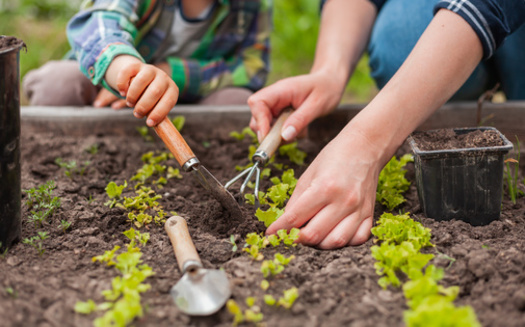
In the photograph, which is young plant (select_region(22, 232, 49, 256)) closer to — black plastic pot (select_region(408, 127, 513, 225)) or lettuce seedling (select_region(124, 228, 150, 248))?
lettuce seedling (select_region(124, 228, 150, 248))

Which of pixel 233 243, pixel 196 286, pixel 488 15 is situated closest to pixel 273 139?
pixel 233 243

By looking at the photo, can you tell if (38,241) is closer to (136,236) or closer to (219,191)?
(136,236)

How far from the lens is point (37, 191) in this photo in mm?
1935

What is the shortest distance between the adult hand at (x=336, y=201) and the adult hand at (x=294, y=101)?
14.9 inches

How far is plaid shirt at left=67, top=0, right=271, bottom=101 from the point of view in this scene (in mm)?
2330

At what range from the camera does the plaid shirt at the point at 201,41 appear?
7.64ft

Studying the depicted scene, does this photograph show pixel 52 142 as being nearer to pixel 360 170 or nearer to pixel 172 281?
pixel 172 281

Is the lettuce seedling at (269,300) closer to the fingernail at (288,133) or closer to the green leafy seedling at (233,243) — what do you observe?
the green leafy seedling at (233,243)

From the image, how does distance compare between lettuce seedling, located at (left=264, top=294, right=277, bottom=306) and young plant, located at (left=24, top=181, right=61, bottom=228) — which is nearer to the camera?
lettuce seedling, located at (left=264, top=294, right=277, bottom=306)

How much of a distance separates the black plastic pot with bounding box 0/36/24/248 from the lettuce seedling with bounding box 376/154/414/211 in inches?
48.8

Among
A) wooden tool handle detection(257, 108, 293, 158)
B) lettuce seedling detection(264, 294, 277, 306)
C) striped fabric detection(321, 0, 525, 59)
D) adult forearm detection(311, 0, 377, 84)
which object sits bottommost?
lettuce seedling detection(264, 294, 277, 306)

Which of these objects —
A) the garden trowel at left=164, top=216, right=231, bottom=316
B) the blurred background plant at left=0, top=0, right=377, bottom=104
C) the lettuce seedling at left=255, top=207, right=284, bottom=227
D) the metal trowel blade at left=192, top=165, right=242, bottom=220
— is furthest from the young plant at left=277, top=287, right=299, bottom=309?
the blurred background plant at left=0, top=0, right=377, bottom=104

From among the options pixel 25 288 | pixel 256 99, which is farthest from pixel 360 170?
pixel 25 288

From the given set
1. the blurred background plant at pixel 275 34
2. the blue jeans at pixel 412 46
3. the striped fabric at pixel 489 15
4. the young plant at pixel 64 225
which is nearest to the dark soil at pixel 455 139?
the striped fabric at pixel 489 15
